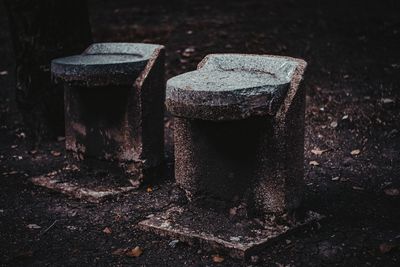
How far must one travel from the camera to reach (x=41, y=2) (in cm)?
593

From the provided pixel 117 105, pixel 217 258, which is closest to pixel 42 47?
pixel 117 105

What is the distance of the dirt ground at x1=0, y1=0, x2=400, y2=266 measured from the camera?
3834 millimetres

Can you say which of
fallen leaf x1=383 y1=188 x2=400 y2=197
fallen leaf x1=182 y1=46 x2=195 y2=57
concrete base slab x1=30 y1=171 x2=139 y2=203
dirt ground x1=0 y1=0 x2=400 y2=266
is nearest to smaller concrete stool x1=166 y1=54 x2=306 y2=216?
dirt ground x1=0 y1=0 x2=400 y2=266

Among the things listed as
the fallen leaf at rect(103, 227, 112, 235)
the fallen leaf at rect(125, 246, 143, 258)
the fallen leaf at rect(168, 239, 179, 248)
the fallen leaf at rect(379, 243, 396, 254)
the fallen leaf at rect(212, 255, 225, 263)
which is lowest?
the fallen leaf at rect(103, 227, 112, 235)

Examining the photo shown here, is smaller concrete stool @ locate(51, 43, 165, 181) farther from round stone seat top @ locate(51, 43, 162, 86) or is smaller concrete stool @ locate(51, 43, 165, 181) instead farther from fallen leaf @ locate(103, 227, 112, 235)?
fallen leaf @ locate(103, 227, 112, 235)

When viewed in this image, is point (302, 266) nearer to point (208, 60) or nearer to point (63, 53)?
point (208, 60)

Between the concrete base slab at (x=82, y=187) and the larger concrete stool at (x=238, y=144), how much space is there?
28.1 inches

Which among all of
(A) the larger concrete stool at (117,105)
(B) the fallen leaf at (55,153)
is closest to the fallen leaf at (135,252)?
(A) the larger concrete stool at (117,105)

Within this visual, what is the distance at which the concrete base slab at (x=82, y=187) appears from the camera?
4785mm

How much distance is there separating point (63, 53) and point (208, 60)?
89.8 inches

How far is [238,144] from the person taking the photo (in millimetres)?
3955

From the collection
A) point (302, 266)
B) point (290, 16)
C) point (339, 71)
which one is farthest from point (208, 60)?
point (290, 16)

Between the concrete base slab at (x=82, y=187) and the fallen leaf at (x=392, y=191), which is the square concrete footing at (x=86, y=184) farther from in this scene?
the fallen leaf at (x=392, y=191)

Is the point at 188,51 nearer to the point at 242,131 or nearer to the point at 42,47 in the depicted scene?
the point at 42,47
